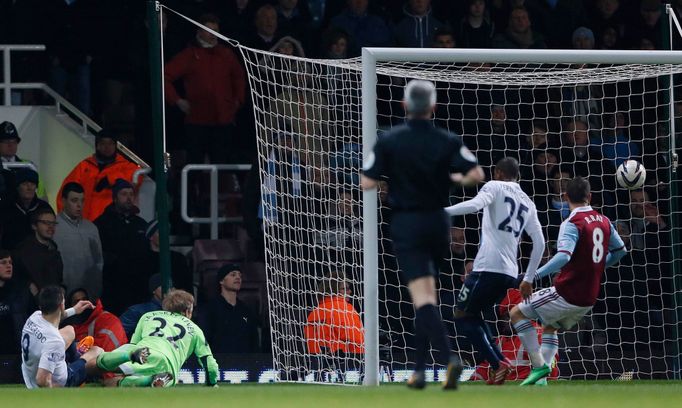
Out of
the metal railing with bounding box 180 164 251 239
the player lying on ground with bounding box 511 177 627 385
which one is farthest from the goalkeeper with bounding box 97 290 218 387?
the metal railing with bounding box 180 164 251 239

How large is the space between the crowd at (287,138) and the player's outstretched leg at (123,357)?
1.27 m

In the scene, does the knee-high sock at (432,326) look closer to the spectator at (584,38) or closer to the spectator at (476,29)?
the spectator at (476,29)

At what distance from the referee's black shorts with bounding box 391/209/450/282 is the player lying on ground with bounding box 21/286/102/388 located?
4.14 m

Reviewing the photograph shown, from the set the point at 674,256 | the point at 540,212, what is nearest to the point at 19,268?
the point at 540,212

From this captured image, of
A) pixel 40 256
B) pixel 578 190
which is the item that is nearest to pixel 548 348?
pixel 578 190

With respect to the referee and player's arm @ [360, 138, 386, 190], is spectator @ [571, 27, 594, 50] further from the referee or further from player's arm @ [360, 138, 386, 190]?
player's arm @ [360, 138, 386, 190]

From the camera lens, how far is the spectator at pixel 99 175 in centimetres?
1612

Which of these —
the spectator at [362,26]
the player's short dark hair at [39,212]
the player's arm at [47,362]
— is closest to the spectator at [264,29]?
→ the spectator at [362,26]

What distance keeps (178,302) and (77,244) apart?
Result: 7.72 feet

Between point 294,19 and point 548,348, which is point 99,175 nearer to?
point 294,19

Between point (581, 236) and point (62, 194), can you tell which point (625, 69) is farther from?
point (62, 194)

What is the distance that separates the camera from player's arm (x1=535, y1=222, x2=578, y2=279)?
12500 mm

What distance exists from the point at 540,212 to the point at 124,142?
458 centimetres

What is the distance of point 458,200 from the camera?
16.5 meters
